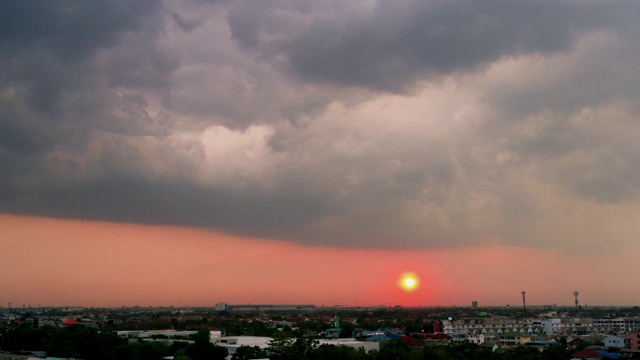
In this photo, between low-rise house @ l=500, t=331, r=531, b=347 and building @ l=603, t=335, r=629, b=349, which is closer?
building @ l=603, t=335, r=629, b=349

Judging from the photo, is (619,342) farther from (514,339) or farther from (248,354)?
(248,354)

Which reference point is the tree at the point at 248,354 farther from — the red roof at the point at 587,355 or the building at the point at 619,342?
the building at the point at 619,342

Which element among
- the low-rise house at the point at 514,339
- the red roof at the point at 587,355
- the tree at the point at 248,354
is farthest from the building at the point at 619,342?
the tree at the point at 248,354

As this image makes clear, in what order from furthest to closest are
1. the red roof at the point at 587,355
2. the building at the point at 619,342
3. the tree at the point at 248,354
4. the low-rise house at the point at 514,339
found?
the low-rise house at the point at 514,339
the building at the point at 619,342
the red roof at the point at 587,355
the tree at the point at 248,354

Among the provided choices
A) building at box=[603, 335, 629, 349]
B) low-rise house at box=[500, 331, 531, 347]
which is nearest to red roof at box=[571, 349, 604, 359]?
building at box=[603, 335, 629, 349]

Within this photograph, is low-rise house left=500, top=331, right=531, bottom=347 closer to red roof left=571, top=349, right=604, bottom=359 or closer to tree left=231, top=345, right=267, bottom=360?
red roof left=571, top=349, right=604, bottom=359

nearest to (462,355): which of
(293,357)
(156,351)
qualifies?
(293,357)

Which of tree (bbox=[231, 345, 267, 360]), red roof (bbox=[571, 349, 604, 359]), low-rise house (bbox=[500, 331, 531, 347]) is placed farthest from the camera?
low-rise house (bbox=[500, 331, 531, 347])

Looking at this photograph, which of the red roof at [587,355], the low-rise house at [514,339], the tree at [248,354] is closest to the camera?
the tree at [248,354]

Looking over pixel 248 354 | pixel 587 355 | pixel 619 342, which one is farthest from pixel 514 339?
pixel 248 354

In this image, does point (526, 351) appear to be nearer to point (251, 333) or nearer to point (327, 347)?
point (327, 347)

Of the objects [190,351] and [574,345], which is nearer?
[190,351]
